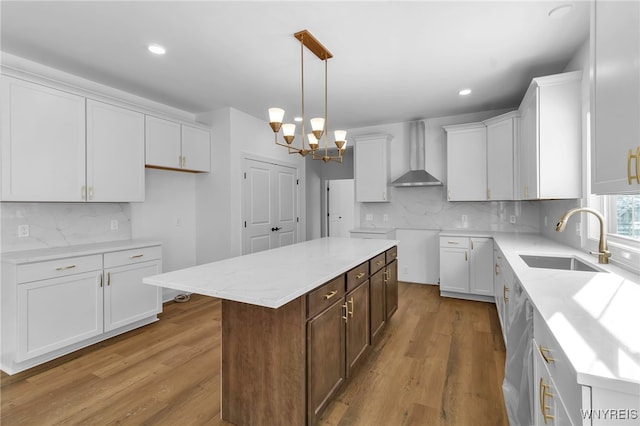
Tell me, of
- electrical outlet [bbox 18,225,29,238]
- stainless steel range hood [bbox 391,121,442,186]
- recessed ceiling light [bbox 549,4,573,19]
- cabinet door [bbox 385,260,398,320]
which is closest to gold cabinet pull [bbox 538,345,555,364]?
cabinet door [bbox 385,260,398,320]

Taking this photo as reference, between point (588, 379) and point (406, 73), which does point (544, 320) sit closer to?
point (588, 379)

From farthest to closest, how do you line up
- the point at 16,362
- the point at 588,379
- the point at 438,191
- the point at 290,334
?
the point at 438,191
the point at 16,362
the point at 290,334
the point at 588,379

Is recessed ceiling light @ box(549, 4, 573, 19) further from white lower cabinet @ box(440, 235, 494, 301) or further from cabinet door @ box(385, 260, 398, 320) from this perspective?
white lower cabinet @ box(440, 235, 494, 301)

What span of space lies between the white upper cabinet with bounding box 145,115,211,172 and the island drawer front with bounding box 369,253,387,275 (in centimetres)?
275

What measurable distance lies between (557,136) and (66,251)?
177 inches

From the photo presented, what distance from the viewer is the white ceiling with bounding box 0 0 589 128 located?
7.00ft

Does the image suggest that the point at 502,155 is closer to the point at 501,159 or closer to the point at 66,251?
the point at 501,159

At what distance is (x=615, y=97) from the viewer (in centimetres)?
120

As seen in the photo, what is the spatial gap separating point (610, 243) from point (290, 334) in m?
A: 2.34

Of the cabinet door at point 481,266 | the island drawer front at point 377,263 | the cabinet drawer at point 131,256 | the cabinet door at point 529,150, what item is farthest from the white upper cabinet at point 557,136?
the cabinet drawer at point 131,256

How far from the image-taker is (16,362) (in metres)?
2.38

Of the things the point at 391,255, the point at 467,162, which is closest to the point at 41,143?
the point at 391,255

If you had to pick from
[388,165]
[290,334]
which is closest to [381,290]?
[290,334]

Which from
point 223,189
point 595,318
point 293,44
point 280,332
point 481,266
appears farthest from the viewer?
point 223,189
